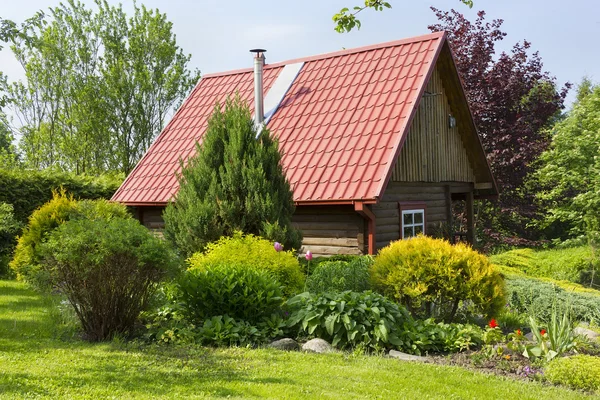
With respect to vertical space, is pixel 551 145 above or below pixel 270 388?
above

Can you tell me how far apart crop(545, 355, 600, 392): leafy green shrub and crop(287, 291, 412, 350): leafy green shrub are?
175 centimetres

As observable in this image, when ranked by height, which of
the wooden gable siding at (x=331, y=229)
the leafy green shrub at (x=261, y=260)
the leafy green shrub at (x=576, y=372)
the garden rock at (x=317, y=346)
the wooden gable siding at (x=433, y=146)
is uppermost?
the wooden gable siding at (x=433, y=146)

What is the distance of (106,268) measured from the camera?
7703 mm

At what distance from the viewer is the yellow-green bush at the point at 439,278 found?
872cm

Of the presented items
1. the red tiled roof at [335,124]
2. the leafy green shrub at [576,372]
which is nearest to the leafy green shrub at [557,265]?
the red tiled roof at [335,124]

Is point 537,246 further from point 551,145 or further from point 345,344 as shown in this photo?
point 345,344

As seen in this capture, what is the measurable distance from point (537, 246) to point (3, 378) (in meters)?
23.2

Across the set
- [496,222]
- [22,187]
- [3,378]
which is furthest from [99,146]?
[3,378]

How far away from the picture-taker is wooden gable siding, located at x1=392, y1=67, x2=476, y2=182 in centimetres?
1463

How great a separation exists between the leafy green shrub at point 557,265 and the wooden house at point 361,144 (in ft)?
4.23

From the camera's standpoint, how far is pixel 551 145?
23.6m

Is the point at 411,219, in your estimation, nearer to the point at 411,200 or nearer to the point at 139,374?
Result: the point at 411,200

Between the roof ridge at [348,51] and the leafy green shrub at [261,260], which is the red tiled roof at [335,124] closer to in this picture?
the roof ridge at [348,51]

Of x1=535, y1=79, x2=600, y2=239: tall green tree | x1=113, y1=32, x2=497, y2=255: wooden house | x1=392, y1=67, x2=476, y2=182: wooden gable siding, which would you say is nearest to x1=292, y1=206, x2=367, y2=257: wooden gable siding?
x1=113, y1=32, x2=497, y2=255: wooden house
